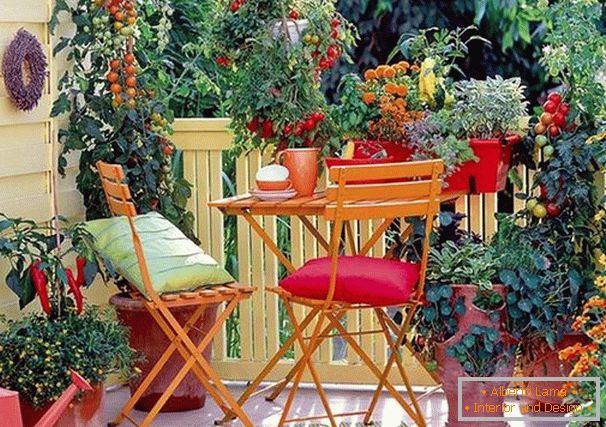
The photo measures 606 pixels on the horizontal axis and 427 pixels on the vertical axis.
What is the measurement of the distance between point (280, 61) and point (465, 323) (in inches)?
45.4

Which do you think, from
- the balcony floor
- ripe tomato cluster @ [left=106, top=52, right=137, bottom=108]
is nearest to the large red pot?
the balcony floor

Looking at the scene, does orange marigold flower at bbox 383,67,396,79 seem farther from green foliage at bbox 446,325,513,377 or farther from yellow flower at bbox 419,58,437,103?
green foliage at bbox 446,325,513,377

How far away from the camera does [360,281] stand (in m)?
4.84

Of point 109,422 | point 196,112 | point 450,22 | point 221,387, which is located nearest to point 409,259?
point 221,387

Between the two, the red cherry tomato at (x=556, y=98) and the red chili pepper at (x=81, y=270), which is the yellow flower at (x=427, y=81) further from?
the red chili pepper at (x=81, y=270)

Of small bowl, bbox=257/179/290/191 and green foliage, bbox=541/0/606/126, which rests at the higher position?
green foliage, bbox=541/0/606/126

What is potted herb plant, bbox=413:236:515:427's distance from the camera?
201 inches

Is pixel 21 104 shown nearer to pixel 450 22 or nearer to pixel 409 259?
pixel 409 259

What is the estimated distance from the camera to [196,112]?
7094mm

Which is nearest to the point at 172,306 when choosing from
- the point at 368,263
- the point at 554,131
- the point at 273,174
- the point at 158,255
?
the point at 158,255

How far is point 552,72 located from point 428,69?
0.44m

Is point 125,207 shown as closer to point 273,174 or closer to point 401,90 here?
point 273,174

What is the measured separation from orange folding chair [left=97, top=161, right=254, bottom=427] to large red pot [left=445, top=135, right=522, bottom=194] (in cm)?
82

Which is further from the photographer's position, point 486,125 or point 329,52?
point 329,52
